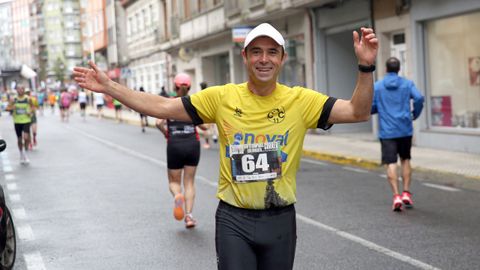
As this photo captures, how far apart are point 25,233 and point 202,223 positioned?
2.02 m

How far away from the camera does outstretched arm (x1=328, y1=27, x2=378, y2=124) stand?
378 cm

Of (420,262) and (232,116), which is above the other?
(232,116)

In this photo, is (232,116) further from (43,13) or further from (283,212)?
(43,13)

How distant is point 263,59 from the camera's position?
4.00 metres

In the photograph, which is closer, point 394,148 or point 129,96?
point 129,96

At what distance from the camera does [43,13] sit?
502 feet

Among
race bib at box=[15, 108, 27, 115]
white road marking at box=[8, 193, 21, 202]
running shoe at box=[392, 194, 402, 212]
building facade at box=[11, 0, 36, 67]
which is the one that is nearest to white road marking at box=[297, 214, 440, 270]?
running shoe at box=[392, 194, 402, 212]

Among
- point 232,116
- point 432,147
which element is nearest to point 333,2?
point 432,147

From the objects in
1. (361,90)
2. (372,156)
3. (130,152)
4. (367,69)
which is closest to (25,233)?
(361,90)

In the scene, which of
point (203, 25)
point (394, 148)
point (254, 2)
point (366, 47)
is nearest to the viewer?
point (366, 47)

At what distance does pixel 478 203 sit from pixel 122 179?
6.58 m

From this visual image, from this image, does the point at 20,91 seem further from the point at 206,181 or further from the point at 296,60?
the point at 296,60

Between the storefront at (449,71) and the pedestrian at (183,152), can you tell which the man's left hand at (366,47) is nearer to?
the pedestrian at (183,152)

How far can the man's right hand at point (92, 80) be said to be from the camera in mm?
4109
